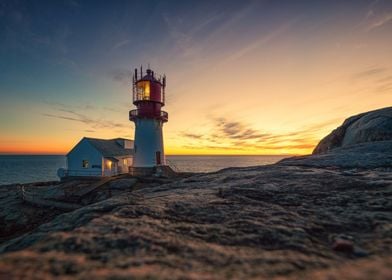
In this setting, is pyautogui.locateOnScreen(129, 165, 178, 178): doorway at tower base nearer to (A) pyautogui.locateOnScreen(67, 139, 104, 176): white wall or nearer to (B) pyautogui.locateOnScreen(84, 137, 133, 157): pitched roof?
(A) pyautogui.locateOnScreen(67, 139, 104, 176): white wall

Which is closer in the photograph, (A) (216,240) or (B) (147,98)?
(A) (216,240)

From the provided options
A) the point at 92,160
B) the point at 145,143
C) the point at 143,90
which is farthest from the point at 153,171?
the point at 92,160

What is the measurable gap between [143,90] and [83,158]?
13.7 m

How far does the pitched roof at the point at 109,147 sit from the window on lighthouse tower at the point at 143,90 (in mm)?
10081

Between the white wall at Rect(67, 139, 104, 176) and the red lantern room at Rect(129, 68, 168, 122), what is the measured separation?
28.6 feet

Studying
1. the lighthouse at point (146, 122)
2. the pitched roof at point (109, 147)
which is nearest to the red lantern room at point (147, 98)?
the lighthouse at point (146, 122)

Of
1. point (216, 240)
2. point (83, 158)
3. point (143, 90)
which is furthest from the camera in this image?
point (83, 158)

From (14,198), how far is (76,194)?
7002mm

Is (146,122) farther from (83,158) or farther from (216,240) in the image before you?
(216,240)

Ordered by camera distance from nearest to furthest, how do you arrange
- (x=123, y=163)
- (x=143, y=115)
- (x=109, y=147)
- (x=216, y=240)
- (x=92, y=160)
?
(x=216, y=240) → (x=143, y=115) → (x=92, y=160) → (x=109, y=147) → (x=123, y=163)

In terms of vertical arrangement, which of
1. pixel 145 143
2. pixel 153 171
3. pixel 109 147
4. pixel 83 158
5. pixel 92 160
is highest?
pixel 109 147

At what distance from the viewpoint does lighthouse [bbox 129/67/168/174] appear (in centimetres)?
2472

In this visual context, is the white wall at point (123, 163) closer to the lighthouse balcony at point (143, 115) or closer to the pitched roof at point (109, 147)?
the pitched roof at point (109, 147)

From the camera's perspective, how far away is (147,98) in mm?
24875
